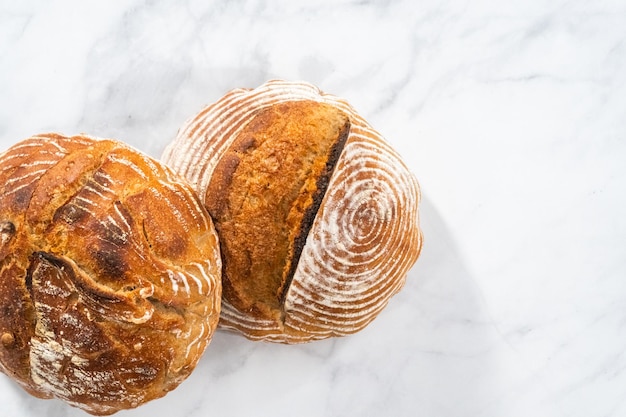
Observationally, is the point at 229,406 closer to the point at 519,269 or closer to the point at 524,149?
the point at 519,269

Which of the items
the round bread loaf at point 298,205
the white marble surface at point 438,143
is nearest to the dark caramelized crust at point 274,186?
the round bread loaf at point 298,205

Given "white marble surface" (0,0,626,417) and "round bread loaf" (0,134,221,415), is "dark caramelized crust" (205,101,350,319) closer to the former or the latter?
"round bread loaf" (0,134,221,415)

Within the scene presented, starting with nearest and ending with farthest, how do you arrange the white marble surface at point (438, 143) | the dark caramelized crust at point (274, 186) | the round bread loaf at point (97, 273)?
1. the round bread loaf at point (97, 273)
2. the dark caramelized crust at point (274, 186)
3. the white marble surface at point (438, 143)

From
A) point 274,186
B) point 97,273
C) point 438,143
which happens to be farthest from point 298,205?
point 438,143

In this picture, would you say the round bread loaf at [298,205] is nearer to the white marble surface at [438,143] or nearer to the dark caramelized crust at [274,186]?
the dark caramelized crust at [274,186]

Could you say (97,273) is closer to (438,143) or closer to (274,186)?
(274,186)

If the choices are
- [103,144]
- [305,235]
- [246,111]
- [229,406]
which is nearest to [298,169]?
[305,235]
